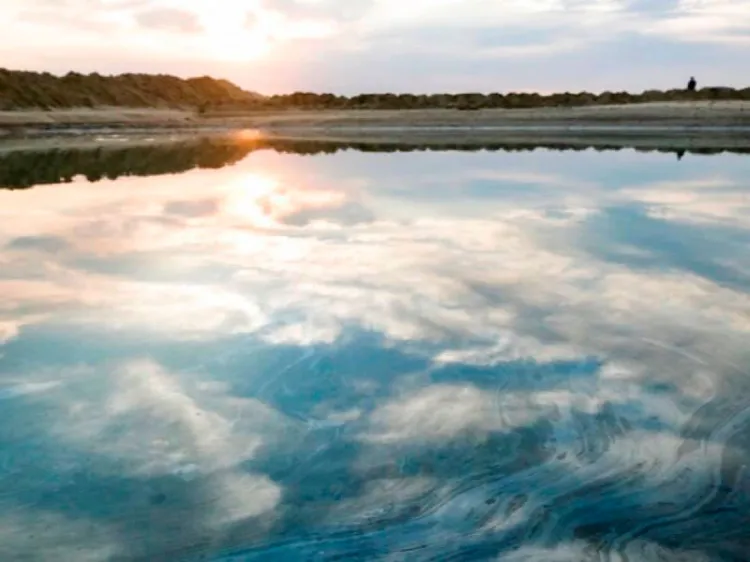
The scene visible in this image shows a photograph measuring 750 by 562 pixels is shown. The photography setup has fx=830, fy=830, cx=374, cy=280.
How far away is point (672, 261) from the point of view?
7301mm

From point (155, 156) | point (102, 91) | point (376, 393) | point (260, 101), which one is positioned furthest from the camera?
point (102, 91)

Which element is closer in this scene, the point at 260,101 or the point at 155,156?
the point at 155,156

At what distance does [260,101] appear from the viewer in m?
58.7

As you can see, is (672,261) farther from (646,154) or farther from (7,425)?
(646,154)

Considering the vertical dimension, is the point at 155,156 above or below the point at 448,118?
below

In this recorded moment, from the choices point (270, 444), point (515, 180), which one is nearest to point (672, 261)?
point (270, 444)

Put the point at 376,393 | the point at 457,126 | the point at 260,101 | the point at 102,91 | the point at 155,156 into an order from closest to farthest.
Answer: the point at 376,393 < the point at 155,156 < the point at 457,126 < the point at 260,101 < the point at 102,91

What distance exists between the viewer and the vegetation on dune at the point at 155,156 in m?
16.7

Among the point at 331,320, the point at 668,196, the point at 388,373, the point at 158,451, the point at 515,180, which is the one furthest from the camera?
the point at 515,180

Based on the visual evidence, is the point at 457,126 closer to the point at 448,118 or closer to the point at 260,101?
the point at 448,118

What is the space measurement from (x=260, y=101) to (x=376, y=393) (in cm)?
5659

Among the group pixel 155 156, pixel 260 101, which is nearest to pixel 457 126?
pixel 155 156

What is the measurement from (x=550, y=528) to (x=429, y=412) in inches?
44.6

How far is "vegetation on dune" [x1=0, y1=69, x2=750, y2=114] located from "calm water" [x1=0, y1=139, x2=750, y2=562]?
34.2 m
